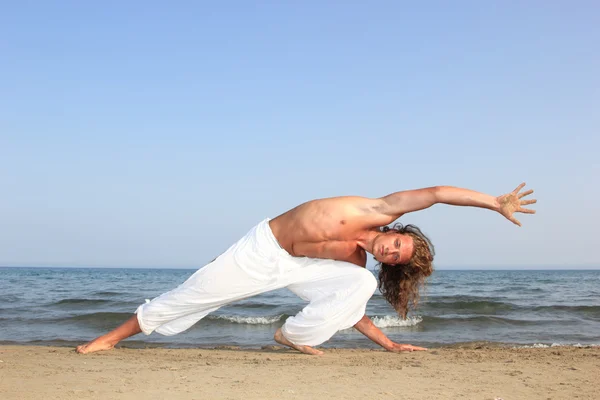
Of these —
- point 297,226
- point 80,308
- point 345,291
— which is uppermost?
A: point 297,226

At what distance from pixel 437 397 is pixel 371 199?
65.6 inches

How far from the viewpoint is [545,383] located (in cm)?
396

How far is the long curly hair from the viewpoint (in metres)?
4.80

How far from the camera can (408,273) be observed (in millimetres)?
4934

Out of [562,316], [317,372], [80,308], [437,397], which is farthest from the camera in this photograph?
[80,308]

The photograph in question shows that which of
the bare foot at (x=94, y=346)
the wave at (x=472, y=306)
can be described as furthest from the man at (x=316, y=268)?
the wave at (x=472, y=306)

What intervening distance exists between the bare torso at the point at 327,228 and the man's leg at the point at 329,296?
130 mm

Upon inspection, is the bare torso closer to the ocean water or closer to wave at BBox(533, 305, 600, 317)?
the ocean water

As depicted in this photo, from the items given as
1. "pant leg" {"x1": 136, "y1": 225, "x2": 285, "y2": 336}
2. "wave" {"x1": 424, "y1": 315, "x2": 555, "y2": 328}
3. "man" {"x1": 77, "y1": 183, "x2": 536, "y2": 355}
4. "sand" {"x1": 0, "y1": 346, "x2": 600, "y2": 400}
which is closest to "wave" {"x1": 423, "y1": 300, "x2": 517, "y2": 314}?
"wave" {"x1": 424, "y1": 315, "x2": 555, "y2": 328}

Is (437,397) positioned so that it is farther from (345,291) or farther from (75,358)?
(75,358)

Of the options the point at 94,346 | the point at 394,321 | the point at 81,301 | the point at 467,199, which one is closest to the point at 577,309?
the point at 394,321

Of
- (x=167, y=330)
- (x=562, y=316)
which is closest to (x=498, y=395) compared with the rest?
(x=167, y=330)

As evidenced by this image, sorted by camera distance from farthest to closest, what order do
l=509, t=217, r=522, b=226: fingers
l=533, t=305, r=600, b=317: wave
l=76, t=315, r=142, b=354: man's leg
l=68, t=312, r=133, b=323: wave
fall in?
l=533, t=305, r=600, b=317: wave, l=68, t=312, r=133, b=323: wave, l=76, t=315, r=142, b=354: man's leg, l=509, t=217, r=522, b=226: fingers

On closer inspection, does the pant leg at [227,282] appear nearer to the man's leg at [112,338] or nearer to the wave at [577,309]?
the man's leg at [112,338]
